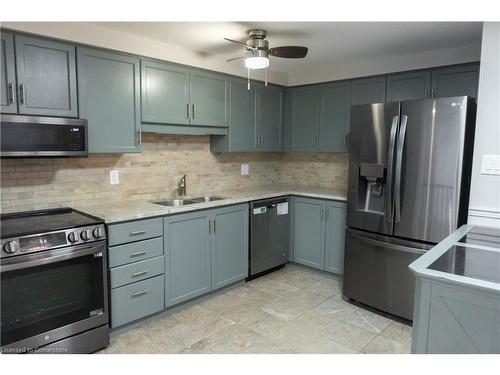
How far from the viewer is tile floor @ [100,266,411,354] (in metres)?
2.46

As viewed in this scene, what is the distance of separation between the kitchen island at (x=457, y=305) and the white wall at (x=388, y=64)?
227cm

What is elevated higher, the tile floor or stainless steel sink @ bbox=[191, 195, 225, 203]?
stainless steel sink @ bbox=[191, 195, 225, 203]

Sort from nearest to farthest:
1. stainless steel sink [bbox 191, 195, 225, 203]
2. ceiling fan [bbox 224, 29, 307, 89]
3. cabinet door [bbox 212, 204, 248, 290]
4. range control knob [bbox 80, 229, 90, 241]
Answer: range control knob [bbox 80, 229, 90, 241]
ceiling fan [bbox 224, 29, 307, 89]
cabinet door [bbox 212, 204, 248, 290]
stainless steel sink [bbox 191, 195, 225, 203]

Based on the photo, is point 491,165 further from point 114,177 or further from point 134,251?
point 114,177

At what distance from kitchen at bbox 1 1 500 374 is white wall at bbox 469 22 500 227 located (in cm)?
1

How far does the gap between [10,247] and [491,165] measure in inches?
113

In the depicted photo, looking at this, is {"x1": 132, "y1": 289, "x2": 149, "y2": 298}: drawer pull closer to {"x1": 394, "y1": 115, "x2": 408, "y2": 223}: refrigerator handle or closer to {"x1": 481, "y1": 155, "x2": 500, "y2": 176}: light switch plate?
{"x1": 394, "y1": 115, "x2": 408, "y2": 223}: refrigerator handle

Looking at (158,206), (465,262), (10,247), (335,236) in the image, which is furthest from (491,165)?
(10,247)

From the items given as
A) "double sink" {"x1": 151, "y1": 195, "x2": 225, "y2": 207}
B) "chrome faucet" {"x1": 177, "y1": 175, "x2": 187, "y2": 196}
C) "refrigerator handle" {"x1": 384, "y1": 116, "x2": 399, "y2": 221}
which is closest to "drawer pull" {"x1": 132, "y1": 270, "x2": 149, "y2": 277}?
"double sink" {"x1": 151, "y1": 195, "x2": 225, "y2": 207}

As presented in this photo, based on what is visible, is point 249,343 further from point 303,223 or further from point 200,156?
point 200,156

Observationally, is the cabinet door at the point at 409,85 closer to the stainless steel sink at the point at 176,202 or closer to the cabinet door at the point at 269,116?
the cabinet door at the point at 269,116

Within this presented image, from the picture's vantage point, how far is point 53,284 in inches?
85.0

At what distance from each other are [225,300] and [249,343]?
2.41ft

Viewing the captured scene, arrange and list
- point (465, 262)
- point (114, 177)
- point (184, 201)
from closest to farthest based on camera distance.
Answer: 1. point (465, 262)
2. point (114, 177)
3. point (184, 201)
